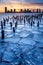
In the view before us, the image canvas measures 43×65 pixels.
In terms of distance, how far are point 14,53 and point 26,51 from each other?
1.65 m

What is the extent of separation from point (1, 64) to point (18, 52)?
460 cm

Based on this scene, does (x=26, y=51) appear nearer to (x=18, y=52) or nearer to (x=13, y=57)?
(x=18, y=52)

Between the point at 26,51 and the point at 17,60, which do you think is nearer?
the point at 17,60

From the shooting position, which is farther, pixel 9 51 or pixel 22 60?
pixel 9 51

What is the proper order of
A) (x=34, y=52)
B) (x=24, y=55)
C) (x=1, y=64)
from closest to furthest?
(x=1, y=64)
(x=24, y=55)
(x=34, y=52)

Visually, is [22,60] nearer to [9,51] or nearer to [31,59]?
[31,59]

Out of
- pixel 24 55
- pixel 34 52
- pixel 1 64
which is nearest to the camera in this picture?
pixel 1 64

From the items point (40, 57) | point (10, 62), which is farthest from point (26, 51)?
point (10, 62)

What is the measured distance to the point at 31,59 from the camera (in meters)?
17.1

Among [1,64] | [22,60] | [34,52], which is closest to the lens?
[1,64]

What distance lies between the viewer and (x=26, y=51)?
2034cm

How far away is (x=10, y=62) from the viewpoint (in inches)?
639

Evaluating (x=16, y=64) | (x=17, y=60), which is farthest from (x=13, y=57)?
(x=16, y=64)

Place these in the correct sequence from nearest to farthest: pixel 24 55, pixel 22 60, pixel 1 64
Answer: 1. pixel 1 64
2. pixel 22 60
3. pixel 24 55
